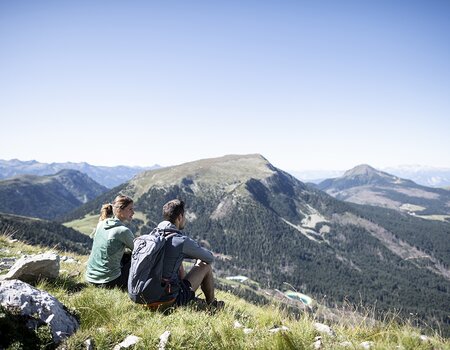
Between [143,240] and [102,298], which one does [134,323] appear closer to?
[102,298]

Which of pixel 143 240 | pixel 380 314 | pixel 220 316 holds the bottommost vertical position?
pixel 380 314

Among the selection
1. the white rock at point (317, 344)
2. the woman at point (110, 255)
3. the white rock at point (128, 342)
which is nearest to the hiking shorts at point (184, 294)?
the woman at point (110, 255)

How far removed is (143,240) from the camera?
7.90m

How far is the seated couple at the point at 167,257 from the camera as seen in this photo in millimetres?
7824

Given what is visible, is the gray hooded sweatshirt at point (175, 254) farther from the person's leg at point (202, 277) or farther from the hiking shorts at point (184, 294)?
the person's leg at point (202, 277)

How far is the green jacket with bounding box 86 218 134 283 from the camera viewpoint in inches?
361

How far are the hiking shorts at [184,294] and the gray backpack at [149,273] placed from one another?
1.99 ft

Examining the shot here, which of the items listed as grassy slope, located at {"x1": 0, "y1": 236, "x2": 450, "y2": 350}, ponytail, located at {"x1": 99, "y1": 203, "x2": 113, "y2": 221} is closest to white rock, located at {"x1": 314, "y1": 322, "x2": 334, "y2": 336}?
grassy slope, located at {"x1": 0, "y1": 236, "x2": 450, "y2": 350}

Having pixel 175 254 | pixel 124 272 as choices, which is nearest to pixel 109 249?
pixel 124 272

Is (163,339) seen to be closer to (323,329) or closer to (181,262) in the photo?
(181,262)

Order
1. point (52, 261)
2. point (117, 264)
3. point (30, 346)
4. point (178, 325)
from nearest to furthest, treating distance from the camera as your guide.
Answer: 1. point (30, 346)
2. point (178, 325)
3. point (52, 261)
4. point (117, 264)

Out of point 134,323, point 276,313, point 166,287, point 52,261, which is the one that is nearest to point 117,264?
point 52,261

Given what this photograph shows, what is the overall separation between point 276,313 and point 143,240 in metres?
3.98

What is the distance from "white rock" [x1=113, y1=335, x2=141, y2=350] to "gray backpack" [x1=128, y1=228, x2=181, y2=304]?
1769mm
